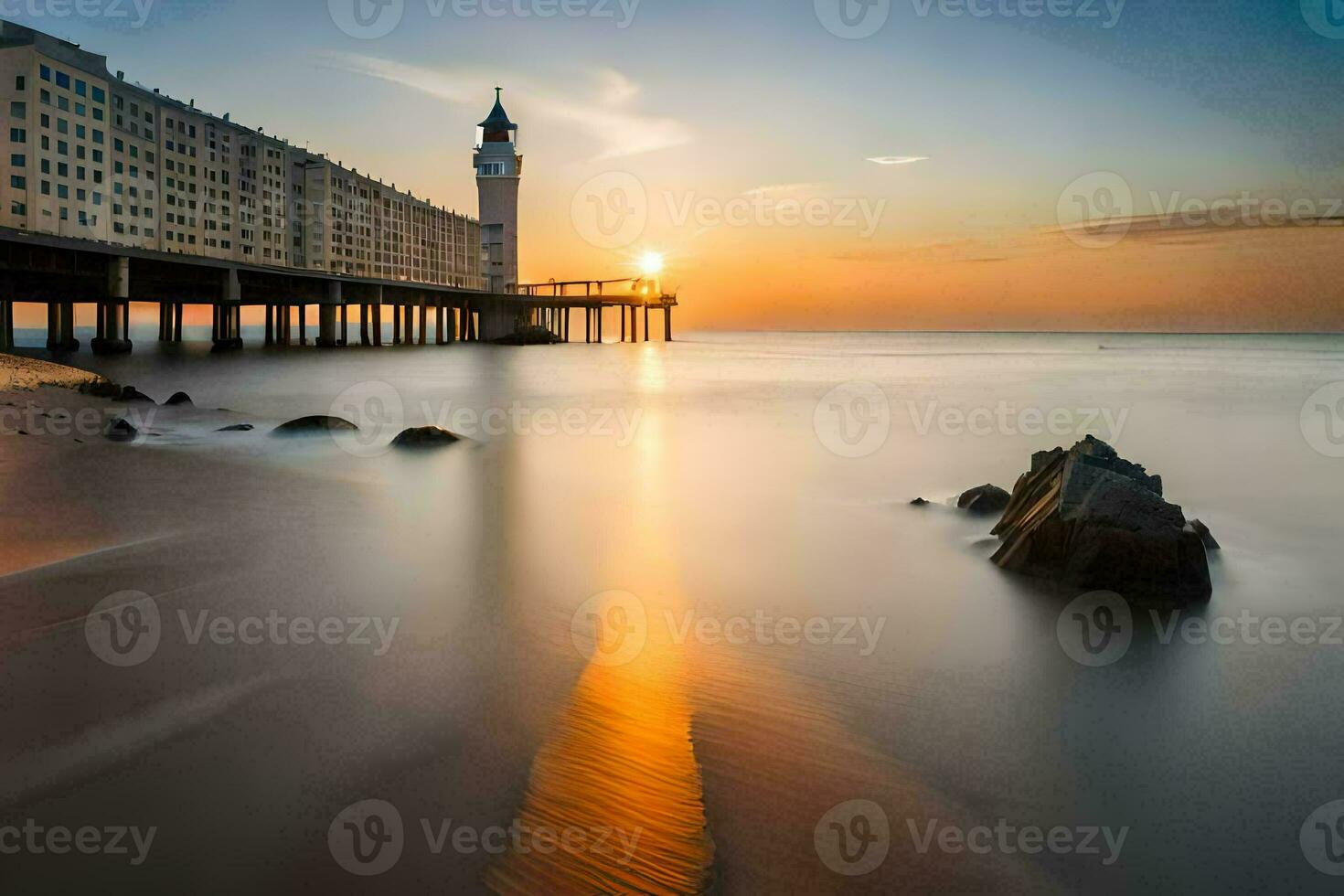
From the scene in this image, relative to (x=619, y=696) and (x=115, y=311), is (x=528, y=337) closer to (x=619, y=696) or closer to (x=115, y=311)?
(x=115, y=311)

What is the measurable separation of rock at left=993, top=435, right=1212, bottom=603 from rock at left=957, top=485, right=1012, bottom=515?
250 cm

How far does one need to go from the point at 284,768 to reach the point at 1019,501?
262 inches

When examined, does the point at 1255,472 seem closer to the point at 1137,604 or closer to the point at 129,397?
the point at 1137,604

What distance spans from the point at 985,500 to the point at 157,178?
78.6 meters

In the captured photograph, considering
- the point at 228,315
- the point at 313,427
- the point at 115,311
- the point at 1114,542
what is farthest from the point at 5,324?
the point at 1114,542

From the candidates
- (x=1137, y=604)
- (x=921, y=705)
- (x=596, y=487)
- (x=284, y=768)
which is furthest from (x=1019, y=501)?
(x=284, y=768)

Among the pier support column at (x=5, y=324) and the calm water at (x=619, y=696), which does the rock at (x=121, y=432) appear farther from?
the pier support column at (x=5, y=324)

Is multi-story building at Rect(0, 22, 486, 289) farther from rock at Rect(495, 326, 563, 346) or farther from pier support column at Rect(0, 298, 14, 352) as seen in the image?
rock at Rect(495, 326, 563, 346)

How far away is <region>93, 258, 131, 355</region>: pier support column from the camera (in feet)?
123

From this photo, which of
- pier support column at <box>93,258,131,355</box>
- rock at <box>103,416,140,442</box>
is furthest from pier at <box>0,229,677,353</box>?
rock at <box>103,416,140,442</box>

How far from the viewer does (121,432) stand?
1164 centimetres

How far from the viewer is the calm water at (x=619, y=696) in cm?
269

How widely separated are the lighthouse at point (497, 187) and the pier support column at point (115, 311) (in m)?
43.5

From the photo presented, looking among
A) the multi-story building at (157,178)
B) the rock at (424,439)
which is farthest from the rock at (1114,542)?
the multi-story building at (157,178)
